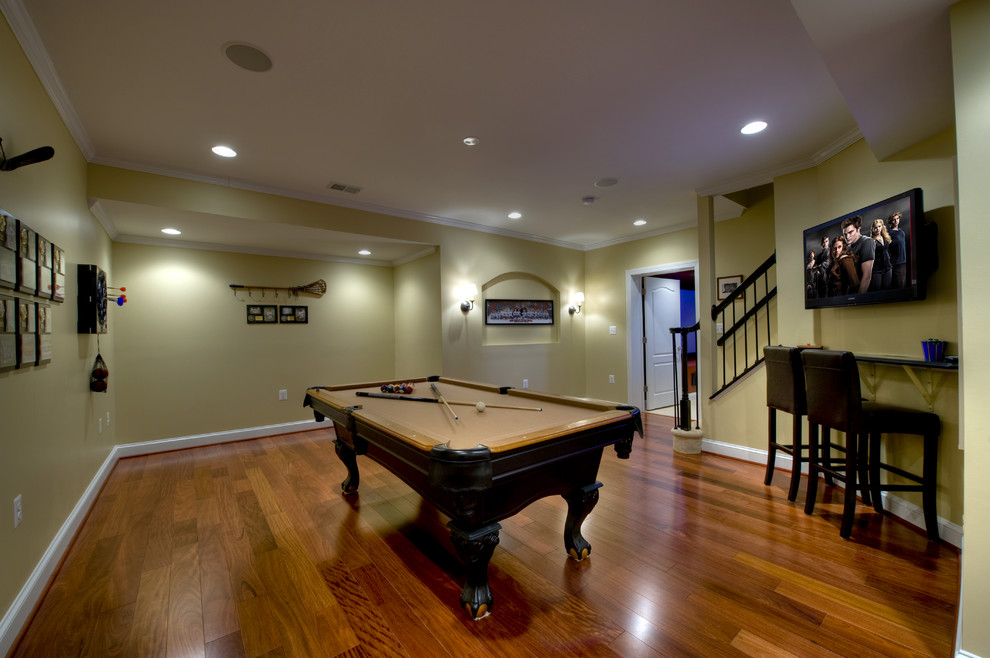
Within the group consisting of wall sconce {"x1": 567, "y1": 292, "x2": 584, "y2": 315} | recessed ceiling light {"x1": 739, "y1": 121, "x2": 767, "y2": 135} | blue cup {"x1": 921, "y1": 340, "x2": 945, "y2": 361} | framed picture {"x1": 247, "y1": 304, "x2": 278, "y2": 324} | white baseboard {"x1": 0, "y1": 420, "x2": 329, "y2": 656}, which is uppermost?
recessed ceiling light {"x1": 739, "y1": 121, "x2": 767, "y2": 135}

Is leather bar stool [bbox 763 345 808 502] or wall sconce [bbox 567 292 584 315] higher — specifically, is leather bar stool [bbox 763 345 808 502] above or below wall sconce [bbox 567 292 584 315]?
below

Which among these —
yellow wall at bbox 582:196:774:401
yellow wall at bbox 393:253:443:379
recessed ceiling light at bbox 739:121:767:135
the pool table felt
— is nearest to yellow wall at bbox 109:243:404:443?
yellow wall at bbox 393:253:443:379

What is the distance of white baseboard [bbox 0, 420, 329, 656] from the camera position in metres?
1.60

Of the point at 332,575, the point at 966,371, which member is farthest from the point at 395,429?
the point at 966,371

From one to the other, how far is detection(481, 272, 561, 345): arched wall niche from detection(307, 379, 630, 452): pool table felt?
2254 mm

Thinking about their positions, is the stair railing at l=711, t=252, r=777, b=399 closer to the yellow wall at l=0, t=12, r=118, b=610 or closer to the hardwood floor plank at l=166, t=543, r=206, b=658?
the hardwood floor plank at l=166, t=543, r=206, b=658

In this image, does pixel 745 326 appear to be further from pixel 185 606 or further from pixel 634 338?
pixel 185 606

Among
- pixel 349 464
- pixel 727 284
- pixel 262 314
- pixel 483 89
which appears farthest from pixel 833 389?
pixel 262 314

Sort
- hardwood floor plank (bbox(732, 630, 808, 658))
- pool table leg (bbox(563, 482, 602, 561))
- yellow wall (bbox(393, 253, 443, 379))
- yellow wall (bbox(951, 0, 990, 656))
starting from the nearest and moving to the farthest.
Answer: yellow wall (bbox(951, 0, 990, 656)) < hardwood floor plank (bbox(732, 630, 808, 658)) < pool table leg (bbox(563, 482, 602, 561)) < yellow wall (bbox(393, 253, 443, 379))

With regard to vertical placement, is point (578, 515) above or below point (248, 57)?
below

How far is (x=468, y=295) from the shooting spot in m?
4.96

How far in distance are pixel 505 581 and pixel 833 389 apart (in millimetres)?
2125

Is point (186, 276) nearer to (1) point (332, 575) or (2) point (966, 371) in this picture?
(1) point (332, 575)

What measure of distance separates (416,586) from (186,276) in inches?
166
